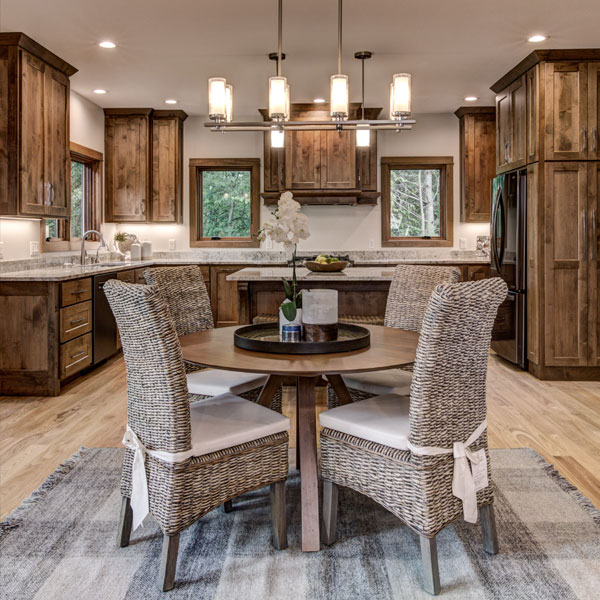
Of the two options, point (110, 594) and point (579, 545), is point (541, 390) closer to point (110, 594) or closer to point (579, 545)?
point (579, 545)

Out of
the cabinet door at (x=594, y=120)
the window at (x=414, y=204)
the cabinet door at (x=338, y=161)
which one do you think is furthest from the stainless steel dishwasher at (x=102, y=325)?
the cabinet door at (x=594, y=120)

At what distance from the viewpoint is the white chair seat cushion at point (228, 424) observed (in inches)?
73.3

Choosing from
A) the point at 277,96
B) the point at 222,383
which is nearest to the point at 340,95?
the point at 277,96

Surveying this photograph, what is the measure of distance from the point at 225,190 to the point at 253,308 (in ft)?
10.4

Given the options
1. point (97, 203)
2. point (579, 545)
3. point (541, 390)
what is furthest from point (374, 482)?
point (97, 203)

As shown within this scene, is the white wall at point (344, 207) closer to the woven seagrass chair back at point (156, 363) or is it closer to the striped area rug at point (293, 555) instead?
the striped area rug at point (293, 555)

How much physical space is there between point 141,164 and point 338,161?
2129 millimetres

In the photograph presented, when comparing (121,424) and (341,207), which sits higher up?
(341,207)

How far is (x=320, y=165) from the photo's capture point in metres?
6.45

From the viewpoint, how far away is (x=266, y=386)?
2.40 metres

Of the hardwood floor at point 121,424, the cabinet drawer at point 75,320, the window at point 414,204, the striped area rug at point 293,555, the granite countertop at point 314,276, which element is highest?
the window at point 414,204

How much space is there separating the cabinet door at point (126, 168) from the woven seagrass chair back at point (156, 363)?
16.4ft

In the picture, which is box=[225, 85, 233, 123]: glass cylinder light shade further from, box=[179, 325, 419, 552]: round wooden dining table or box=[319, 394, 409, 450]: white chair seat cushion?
box=[319, 394, 409, 450]: white chair seat cushion

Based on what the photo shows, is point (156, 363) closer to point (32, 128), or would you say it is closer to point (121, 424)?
point (121, 424)
